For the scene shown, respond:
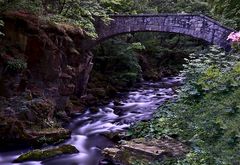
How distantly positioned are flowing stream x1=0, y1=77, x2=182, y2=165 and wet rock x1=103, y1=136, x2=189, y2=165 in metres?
0.60

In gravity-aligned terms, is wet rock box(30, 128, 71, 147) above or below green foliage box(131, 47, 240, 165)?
below

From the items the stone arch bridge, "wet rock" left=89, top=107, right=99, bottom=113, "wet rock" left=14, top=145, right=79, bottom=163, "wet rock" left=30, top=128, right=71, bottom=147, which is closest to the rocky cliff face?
"wet rock" left=30, top=128, right=71, bottom=147

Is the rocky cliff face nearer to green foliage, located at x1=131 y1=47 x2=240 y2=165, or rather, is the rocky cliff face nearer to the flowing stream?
the flowing stream

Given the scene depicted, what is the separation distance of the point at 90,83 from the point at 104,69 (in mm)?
2002

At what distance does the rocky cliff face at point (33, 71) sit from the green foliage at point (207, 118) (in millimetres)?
2618

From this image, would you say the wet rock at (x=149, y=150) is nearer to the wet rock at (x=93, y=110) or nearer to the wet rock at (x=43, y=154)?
the wet rock at (x=43, y=154)

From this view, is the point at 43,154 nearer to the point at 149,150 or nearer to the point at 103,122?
the point at 149,150

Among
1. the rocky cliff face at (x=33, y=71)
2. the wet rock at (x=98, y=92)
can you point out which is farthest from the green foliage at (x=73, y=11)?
the wet rock at (x=98, y=92)

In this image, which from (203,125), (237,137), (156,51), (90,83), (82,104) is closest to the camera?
(237,137)

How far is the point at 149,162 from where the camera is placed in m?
5.98

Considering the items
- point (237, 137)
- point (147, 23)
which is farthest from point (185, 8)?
point (237, 137)

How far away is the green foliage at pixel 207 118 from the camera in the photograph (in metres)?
4.96

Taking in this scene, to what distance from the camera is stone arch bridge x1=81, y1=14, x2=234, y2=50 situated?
1168 cm

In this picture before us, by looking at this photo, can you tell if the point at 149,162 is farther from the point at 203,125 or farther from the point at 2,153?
the point at 2,153
